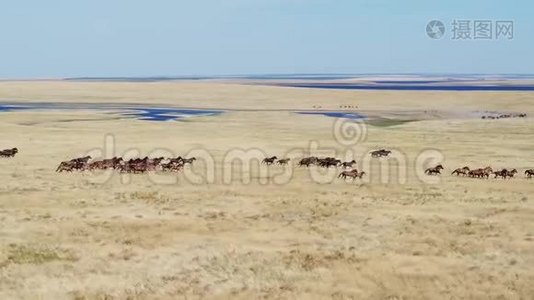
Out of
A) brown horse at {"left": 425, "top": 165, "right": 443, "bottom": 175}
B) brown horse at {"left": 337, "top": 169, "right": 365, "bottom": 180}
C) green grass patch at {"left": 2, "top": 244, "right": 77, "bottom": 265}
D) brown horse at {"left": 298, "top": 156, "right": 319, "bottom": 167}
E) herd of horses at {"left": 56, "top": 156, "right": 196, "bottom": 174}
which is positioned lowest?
green grass patch at {"left": 2, "top": 244, "right": 77, "bottom": 265}

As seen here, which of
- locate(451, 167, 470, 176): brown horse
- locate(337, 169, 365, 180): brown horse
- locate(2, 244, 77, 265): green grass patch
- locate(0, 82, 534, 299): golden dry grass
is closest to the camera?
locate(0, 82, 534, 299): golden dry grass

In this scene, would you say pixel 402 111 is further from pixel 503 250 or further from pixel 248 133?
pixel 503 250

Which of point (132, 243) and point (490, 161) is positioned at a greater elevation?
point (490, 161)

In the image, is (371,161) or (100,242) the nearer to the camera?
(100,242)

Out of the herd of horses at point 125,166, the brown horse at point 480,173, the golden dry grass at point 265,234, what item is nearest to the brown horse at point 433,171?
the golden dry grass at point 265,234

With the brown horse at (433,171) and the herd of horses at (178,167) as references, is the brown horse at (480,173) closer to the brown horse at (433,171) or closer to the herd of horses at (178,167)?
the herd of horses at (178,167)

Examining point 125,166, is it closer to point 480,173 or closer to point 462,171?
point 462,171

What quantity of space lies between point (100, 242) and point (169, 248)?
1.84 meters

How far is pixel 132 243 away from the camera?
16.5m

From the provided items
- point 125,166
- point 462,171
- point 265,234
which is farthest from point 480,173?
point 125,166

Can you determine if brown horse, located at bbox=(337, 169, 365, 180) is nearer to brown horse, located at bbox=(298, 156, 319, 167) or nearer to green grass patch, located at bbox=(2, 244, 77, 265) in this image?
brown horse, located at bbox=(298, 156, 319, 167)

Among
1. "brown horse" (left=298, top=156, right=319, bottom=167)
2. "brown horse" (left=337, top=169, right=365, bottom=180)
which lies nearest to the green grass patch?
"brown horse" (left=337, top=169, right=365, bottom=180)

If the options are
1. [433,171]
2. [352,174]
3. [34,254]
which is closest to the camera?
[34,254]

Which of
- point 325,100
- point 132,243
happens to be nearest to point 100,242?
point 132,243
